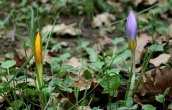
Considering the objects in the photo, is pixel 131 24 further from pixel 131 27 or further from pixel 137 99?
pixel 137 99

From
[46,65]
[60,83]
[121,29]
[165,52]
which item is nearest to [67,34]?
[121,29]

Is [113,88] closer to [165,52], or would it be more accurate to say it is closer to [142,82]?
[142,82]

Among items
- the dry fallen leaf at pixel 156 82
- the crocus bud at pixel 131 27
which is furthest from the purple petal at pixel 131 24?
the dry fallen leaf at pixel 156 82

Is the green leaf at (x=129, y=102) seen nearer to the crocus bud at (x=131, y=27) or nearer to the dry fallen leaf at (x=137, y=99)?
the dry fallen leaf at (x=137, y=99)

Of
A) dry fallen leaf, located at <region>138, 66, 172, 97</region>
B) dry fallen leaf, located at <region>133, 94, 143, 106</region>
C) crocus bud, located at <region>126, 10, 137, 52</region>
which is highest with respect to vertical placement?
crocus bud, located at <region>126, 10, 137, 52</region>

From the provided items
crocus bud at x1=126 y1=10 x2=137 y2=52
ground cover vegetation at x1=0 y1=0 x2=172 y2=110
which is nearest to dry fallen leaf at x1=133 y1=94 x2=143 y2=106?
ground cover vegetation at x1=0 y1=0 x2=172 y2=110

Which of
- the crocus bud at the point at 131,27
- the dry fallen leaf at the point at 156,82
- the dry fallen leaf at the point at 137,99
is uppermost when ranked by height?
the crocus bud at the point at 131,27

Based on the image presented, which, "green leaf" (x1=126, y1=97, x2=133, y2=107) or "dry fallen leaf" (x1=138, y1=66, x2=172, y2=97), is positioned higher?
"dry fallen leaf" (x1=138, y1=66, x2=172, y2=97)

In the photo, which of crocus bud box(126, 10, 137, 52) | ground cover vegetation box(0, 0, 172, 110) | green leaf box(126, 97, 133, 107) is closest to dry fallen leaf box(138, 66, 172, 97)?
ground cover vegetation box(0, 0, 172, 110)

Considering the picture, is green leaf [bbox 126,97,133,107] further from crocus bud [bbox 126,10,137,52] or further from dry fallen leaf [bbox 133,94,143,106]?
crocus bud [bbox 126,10,137,52]
